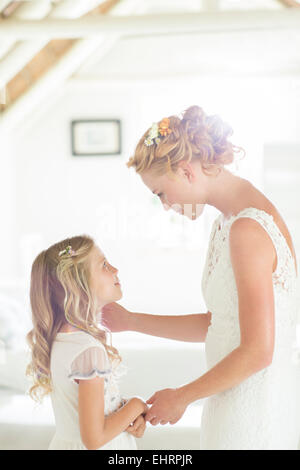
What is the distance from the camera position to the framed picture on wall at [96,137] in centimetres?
507

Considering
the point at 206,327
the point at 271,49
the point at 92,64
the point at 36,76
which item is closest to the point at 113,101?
the point at 92,64

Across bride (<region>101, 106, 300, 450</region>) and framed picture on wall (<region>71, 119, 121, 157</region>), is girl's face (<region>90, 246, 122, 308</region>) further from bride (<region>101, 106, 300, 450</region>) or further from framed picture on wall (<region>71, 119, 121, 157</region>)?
framed picture on wall (<region>71, 119, 121, 157</region>)

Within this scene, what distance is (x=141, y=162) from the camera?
43.3 inches

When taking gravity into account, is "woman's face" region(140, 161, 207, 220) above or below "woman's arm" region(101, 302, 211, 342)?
above

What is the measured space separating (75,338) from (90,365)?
74mm

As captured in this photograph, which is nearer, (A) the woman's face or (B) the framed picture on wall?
(A) the woman's face

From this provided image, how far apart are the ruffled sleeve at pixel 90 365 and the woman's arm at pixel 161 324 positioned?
18 cm

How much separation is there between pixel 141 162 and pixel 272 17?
2170mm

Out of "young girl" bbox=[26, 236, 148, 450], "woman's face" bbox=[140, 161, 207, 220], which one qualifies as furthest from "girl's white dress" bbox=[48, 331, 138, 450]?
"woman's face" bbox=[140, 161, 207, 220]

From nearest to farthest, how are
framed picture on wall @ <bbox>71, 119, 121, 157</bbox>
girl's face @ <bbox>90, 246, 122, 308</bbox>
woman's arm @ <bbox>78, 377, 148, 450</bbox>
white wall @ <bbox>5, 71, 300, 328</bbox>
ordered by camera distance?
woman's arm @ <bbox>78, 377, 148, 450</bbox> → girl's face @ <bbox>90, 246, 122, 308</bbox> → white wall @ <bbox>5, 71, 300, 328</bbox> → framed picture on wall @ <bbox>71, 119, 121, 157</bbox>

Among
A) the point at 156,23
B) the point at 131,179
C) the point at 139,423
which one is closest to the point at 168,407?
the point at 139,423

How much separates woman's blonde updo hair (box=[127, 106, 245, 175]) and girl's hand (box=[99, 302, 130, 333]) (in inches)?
14.4

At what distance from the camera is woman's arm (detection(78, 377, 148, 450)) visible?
107 cm
